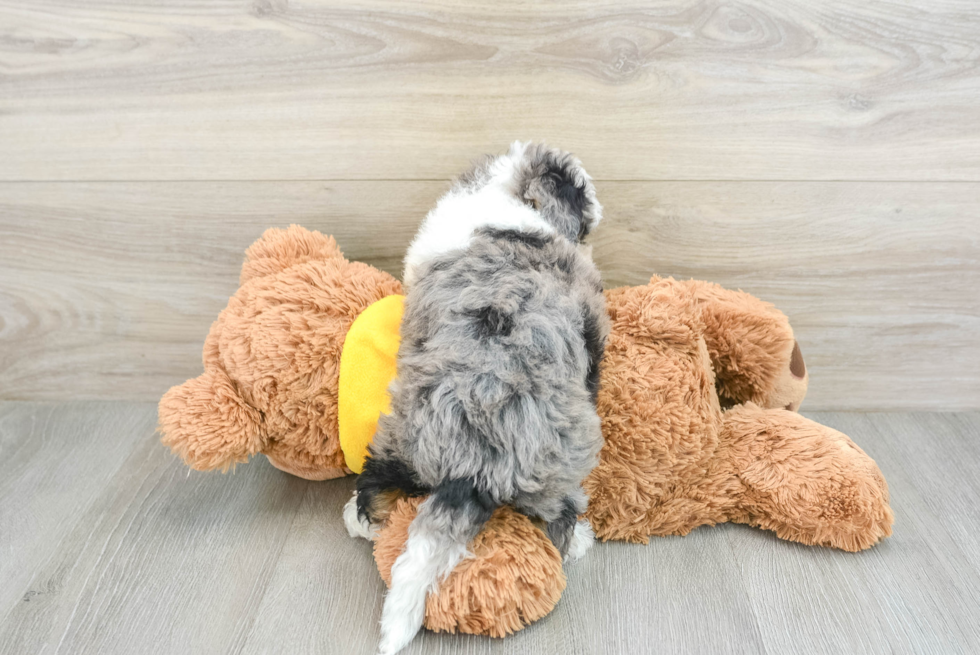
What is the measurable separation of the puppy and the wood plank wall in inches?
9.1

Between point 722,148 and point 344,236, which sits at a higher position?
point 722,148

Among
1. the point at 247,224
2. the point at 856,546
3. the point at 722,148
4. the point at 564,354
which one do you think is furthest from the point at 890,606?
the point at 247,224

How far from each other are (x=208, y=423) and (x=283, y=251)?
0.77 feet

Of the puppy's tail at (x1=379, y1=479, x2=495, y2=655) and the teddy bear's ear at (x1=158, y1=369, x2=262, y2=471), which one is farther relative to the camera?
the teddy bear's ear at (x1=158, y1=369, x2=262, y2=471)

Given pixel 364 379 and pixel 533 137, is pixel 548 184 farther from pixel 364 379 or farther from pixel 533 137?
pixel 364 379

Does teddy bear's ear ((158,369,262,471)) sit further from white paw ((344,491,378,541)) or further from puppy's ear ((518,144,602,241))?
puppy's ear ((518,144,602,241))

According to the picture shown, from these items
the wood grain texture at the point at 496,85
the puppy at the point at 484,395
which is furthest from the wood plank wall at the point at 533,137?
the puppy at the point at 484,395

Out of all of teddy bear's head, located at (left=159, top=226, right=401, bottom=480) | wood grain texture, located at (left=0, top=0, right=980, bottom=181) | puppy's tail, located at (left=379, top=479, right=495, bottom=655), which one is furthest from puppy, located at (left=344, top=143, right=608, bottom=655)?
wood grain texture, located at (left=0, top=0, right=980, bottom=181)

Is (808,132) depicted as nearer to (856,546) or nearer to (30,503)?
(856,546)

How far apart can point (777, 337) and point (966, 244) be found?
1.14ft

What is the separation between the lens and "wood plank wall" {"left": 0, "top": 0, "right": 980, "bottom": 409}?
32.0 inches

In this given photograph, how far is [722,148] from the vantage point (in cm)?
86

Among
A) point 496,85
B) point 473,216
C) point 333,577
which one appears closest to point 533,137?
point 496,85

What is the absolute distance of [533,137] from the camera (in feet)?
2.79
